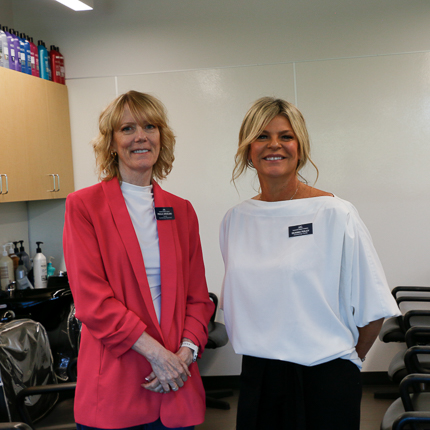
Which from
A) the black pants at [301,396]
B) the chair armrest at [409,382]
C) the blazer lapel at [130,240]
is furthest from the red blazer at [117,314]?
the chair armrest at [409,382]

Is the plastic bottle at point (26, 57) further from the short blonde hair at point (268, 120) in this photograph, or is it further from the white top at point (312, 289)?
the white top at point (312, 289)

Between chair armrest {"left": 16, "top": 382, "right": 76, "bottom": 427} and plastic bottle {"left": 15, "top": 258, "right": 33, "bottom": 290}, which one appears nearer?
chair armrest {"left": 16, "top": 382, "right": 76, "bottom": 427}

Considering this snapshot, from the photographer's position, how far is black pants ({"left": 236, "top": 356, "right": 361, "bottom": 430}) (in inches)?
57.8

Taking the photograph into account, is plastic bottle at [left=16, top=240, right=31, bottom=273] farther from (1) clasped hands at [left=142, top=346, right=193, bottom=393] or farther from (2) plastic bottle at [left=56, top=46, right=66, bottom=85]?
(1) clasped hands at [left=142, top=346, right=193, bottom=393]

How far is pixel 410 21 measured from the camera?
3.56 metres

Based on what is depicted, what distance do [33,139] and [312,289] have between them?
8.64 feet

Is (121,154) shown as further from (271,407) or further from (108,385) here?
(271,407)

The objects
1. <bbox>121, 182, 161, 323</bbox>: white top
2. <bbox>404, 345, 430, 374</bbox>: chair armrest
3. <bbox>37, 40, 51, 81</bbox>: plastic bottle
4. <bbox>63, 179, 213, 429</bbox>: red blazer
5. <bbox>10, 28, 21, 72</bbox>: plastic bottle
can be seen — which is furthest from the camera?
<bbox>37, 40, 51, 81</bbox>: plastic bottle

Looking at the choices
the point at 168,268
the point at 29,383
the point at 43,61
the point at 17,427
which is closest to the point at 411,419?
the point at 168,268

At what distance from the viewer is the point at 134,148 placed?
1663 mm

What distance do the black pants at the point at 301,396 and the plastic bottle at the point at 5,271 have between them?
2382mm

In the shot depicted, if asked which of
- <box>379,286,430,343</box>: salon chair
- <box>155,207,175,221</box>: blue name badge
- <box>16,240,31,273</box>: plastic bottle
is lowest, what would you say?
<box>379,286,430,343</box>: salon chair

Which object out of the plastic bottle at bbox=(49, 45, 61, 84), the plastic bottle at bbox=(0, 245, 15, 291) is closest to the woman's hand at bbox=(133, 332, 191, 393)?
the plastic bottle at bbox=(0, 245, 15, 291)

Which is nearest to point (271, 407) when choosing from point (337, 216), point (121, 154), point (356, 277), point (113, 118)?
point (356, 277)
